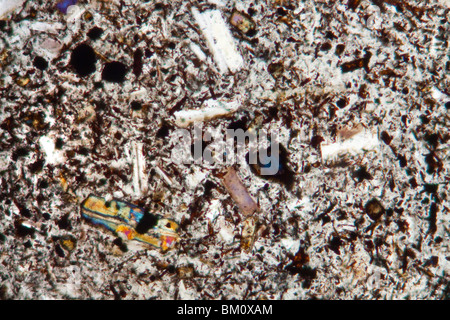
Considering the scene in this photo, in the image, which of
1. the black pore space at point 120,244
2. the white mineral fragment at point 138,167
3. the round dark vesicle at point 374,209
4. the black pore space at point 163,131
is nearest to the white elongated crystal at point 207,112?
the black pore space at point 163,131

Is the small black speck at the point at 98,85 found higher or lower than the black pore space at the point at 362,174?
higher

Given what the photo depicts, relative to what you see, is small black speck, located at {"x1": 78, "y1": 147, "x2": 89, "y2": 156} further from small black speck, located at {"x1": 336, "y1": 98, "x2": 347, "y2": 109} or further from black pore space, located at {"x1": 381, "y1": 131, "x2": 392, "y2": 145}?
black pore space, located at {"x1": 381, "y1": 131, "x2": 392, "y2": 145}

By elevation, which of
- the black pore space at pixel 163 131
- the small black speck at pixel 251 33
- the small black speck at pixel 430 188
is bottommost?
the small black speck at pixel 430 188

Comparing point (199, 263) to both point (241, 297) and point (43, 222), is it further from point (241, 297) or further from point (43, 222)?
point (43, 222)

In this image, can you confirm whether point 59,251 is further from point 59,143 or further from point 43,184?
point 59,143

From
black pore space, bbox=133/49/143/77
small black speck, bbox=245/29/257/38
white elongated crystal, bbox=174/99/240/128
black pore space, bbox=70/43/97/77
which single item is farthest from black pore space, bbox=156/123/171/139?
small black speck, bbox=245/29/257/38

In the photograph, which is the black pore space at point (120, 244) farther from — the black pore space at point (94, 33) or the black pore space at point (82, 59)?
the black pore space at point (94, 33)
